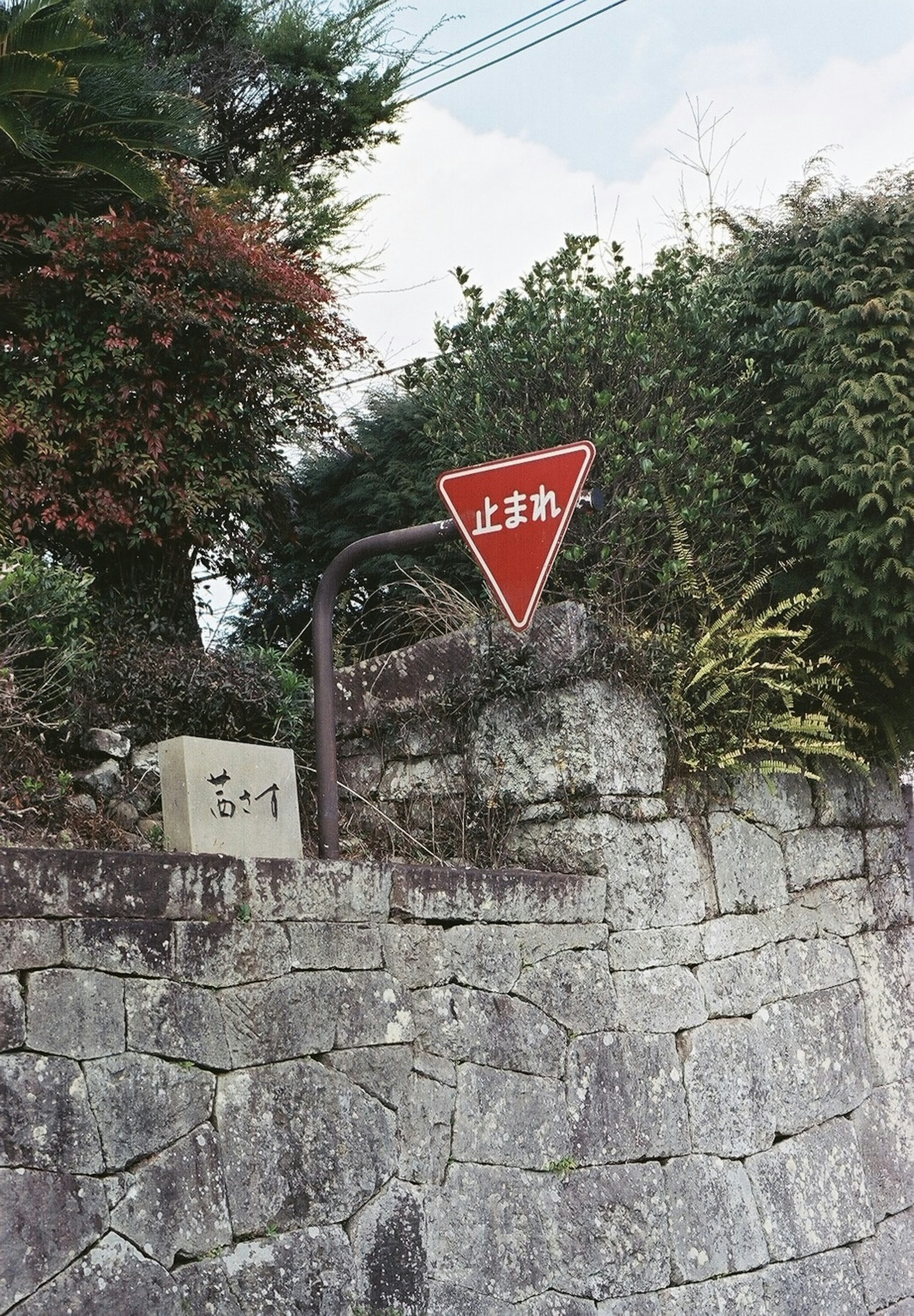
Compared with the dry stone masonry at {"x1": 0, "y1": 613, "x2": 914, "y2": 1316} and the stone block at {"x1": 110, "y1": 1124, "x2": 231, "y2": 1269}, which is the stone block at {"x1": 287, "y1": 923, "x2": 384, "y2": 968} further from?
the stone block at {"x1": 110, "y1": 1124, "x2": 231, "y2": 1269}

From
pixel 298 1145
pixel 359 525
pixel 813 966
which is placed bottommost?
pixel 298 1145

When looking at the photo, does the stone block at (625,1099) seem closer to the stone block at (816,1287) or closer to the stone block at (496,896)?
the stone block at (496,896)

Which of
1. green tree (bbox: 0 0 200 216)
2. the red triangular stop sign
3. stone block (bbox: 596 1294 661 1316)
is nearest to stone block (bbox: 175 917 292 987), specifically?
the red triangular stop sign

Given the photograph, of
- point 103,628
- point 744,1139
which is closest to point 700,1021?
point 744,1139

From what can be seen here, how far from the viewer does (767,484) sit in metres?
5.65

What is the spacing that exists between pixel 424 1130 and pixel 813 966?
2.20 m

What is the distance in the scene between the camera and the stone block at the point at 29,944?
294cm

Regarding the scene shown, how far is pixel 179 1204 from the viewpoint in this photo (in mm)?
3168

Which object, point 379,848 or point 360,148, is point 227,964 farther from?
point 360,148

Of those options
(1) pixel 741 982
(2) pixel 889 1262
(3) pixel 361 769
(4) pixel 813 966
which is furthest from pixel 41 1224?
(2) pixel 889 1262

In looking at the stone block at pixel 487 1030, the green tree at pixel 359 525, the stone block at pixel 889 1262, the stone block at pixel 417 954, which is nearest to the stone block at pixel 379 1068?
the stone block at pixel 487 1030

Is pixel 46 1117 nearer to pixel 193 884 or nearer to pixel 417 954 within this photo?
pixel 193 884

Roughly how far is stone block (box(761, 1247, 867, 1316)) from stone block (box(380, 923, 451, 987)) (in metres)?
1.85

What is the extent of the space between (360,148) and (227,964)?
278 inches
